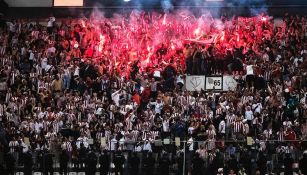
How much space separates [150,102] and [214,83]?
3676mm

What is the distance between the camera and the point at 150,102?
3559cm

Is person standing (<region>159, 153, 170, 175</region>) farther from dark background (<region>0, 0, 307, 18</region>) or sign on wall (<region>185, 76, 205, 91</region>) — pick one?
dark background (<region>0, 0, 307, 18</region>)

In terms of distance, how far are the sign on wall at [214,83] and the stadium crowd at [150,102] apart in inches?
20.6

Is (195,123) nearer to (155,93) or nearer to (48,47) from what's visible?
(155,93)

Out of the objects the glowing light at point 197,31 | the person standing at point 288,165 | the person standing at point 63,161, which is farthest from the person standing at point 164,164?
the glowing light at point 197,31

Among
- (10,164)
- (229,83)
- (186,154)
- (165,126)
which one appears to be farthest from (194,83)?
(10,164)

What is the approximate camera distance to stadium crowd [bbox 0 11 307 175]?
100ft

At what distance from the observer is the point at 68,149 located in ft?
103

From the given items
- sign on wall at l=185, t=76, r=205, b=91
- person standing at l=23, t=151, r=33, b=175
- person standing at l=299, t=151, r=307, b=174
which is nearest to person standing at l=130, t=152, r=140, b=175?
person standing at l=23, t=151, r=33, b=175

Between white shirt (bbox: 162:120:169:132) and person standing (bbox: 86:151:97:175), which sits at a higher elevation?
white shirt (bbox: 162:120:169:132)

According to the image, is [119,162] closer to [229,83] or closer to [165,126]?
[165,126]

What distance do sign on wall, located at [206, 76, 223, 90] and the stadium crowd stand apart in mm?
524

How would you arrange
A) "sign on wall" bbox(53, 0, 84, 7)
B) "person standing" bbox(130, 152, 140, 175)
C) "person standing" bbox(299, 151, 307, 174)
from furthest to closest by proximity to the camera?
"sign on wall" bbox(53, 0, 84, 7) → "person standing" bbox(130, 152, 140, 175) → "person standing" bbox(299, 151, 307, 174)

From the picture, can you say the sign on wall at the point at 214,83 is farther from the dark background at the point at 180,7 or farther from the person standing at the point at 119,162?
the person standing at the point at 119,162
